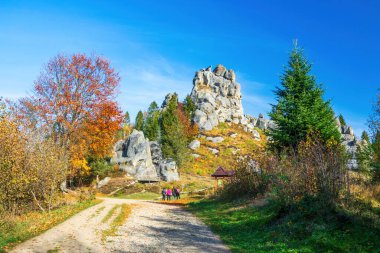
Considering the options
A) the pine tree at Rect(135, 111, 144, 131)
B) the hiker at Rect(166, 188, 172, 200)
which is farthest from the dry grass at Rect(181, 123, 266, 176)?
the hiker at Rect(166, 188, 172, 200)

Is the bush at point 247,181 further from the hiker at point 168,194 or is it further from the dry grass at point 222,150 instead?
the dry grass at point 222,150

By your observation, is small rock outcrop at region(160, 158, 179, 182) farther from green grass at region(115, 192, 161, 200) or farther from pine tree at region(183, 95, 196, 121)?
pine tree at region(183, 95, 196, 121)

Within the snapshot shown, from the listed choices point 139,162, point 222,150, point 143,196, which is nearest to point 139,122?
point 222,150

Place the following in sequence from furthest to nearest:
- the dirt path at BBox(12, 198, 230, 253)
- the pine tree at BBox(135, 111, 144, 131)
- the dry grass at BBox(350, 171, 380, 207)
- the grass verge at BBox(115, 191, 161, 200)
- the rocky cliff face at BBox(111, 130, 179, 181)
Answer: the pine tree at BBox(135, 111, 144, 131) < the rocky cliff face at BBox(111, 130, 179, 181) < the grass verge at BBox(115, 191, 161, 200) < the dry grass at BBox(350, 171, 380, 207) < the dirt path at BBox(12, 198, 230, 253)

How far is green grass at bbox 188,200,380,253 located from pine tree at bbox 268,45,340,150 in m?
8.74

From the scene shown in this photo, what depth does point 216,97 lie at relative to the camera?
12012cm

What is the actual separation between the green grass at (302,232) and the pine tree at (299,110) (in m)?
8.74

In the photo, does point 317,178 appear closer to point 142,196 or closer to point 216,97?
point 142,196

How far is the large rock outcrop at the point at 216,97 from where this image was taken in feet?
334

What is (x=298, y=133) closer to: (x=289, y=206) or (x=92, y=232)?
(x=289, y=206)

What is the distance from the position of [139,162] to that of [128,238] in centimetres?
4105

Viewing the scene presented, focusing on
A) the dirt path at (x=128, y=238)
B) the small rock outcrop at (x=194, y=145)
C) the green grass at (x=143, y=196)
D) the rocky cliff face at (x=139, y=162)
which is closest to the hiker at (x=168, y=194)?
the green grass at (x=143, y=196)

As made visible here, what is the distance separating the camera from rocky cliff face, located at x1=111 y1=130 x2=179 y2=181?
5234cm

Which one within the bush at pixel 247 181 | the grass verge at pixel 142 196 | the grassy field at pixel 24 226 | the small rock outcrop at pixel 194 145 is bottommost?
the grass verge at pixel 142 196
